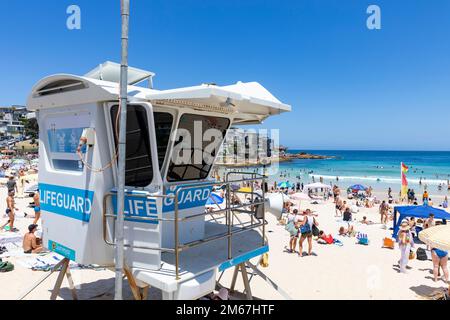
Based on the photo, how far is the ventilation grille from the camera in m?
4.64

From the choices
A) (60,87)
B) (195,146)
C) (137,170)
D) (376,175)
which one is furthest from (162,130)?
(376,175)

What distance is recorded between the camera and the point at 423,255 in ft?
38.3

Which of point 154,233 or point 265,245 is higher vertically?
point 154,233

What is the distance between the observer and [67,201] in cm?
494

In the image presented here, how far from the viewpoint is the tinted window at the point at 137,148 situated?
4.40m

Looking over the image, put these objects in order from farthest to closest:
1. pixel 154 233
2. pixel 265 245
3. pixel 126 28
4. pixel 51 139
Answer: pixel 265 245, pixel 51 139, pixel 154 233, pixel 126 28

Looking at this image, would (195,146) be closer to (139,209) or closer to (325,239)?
(139,209)

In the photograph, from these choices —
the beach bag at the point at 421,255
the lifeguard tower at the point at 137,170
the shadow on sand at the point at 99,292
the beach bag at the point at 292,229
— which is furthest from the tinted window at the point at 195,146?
the beach bag at the point at 421,255

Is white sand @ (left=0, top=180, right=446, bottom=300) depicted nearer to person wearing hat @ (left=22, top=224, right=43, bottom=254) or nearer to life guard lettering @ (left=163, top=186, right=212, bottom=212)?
person wearing hat @ (left=22, top=224, right=43, bottom=254)

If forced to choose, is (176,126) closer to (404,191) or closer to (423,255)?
(423,255)

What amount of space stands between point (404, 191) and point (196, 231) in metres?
20.7

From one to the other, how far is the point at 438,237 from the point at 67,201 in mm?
7504

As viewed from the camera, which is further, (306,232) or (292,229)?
(292,229)
